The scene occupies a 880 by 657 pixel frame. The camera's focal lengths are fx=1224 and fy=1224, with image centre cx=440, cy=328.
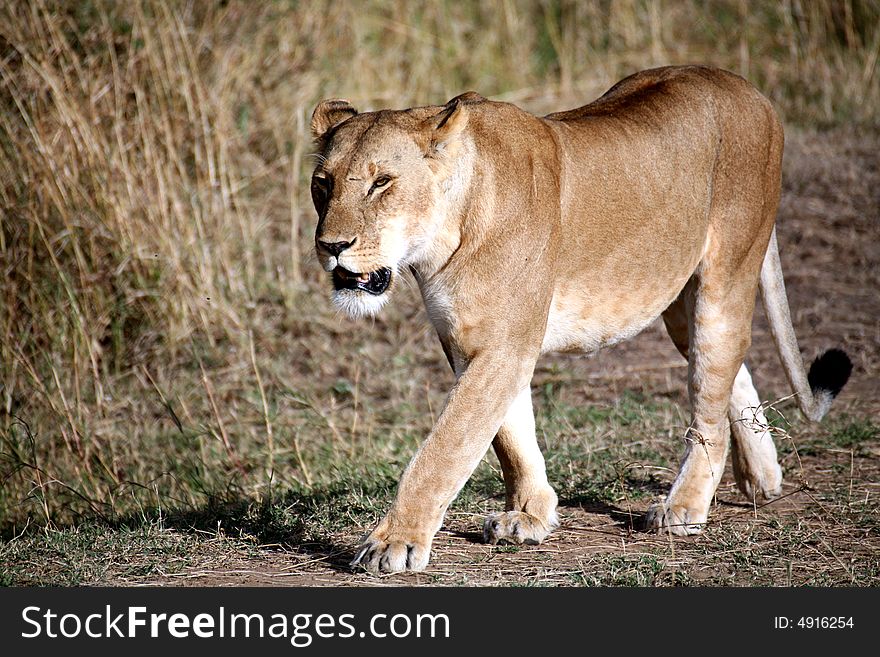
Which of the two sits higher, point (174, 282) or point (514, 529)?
point (174, 282)

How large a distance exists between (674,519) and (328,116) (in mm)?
1732

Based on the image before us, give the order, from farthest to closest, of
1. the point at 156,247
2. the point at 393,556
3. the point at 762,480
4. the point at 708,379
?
the point at 156,247, the point at 762,480, the point at 708,379, the point at 393,556

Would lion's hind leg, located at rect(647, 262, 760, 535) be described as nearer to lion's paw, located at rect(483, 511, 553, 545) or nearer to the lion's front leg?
lion's paw, located at rect(483, 511, 553, 545)

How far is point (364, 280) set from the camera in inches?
136

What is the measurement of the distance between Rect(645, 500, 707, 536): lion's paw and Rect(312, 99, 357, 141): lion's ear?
65.0 inches

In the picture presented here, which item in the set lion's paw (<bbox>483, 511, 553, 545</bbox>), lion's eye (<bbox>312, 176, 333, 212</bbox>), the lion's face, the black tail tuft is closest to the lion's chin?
the lion's face

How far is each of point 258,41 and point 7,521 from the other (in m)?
3.96

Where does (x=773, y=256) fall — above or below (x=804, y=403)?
above

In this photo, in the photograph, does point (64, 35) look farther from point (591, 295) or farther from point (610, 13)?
point (610, 13)

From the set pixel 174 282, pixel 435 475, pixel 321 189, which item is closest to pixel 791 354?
pixel 435 475

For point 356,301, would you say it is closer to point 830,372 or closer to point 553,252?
point 553,252

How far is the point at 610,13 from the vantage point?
10609mm

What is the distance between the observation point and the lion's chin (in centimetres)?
349
